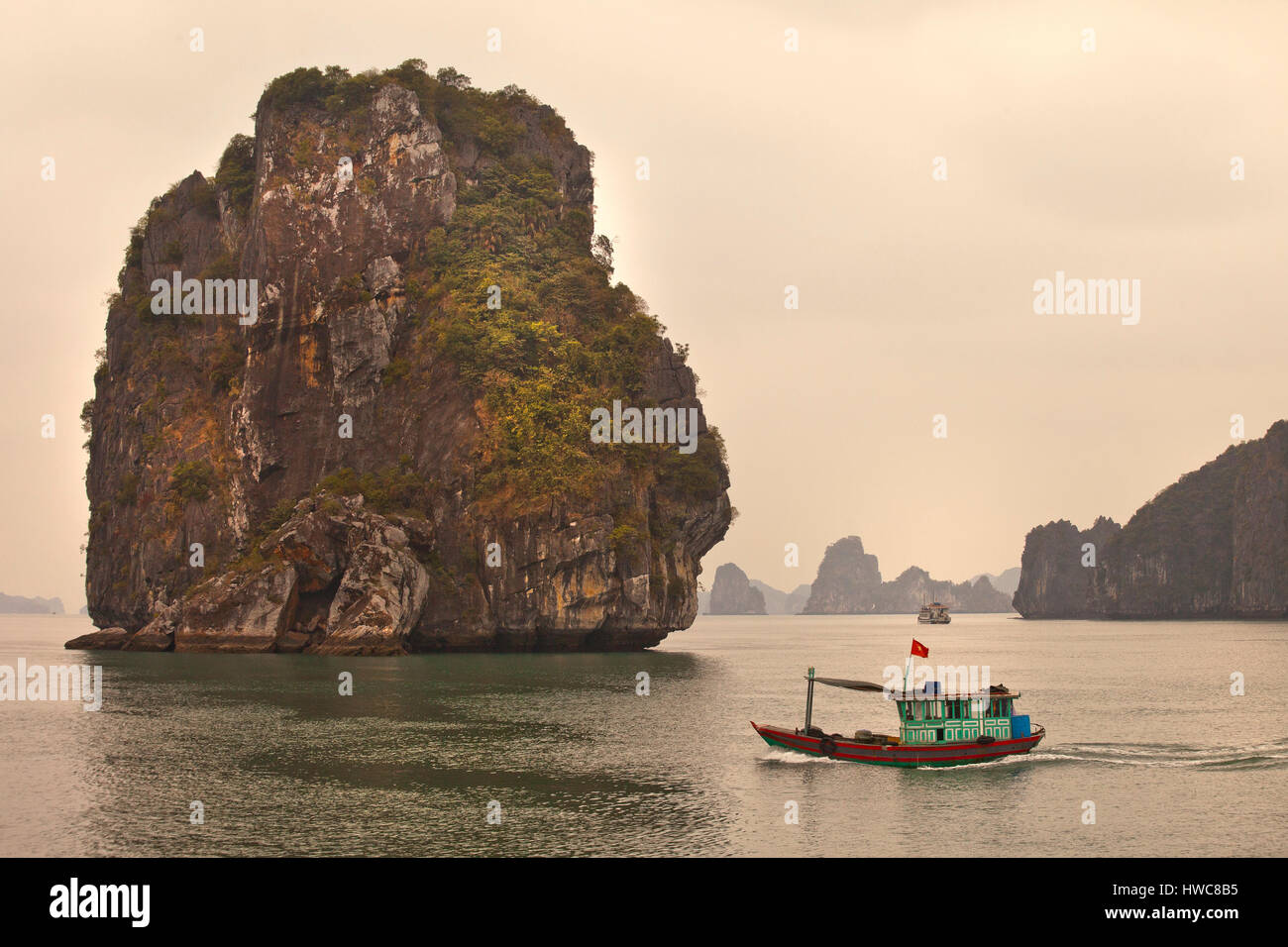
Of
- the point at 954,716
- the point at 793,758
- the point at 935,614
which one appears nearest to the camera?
the point at 793,758

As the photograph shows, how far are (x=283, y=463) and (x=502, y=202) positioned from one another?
28655 millimetres

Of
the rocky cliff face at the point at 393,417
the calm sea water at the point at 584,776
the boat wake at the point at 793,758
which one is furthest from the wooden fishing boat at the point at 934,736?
the rocky cliff face at the point at 393,417

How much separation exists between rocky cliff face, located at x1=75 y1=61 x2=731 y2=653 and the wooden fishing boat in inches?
1721

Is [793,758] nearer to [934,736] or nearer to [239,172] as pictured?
[934,736]

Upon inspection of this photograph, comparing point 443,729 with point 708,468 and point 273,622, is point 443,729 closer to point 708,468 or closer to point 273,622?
point 273,622

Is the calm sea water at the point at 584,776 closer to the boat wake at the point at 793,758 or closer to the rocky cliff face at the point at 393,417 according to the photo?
the boat wake at the point at 793,758

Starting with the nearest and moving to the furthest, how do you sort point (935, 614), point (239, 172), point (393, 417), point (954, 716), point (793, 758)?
point (793, 758), point (954, 716), point (393, 417), point (239, 172), point (935, 614)

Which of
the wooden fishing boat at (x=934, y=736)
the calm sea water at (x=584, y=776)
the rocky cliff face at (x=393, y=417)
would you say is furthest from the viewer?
the rocky cliff face at (x=393, y=417)

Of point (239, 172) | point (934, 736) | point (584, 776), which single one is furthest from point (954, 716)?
point (239, 172)

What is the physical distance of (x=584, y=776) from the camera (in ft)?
101

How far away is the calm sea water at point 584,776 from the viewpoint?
78.9ft

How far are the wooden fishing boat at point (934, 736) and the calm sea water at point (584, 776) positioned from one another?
1.86ft

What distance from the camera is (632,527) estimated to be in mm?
77812

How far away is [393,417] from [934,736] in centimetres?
5878
